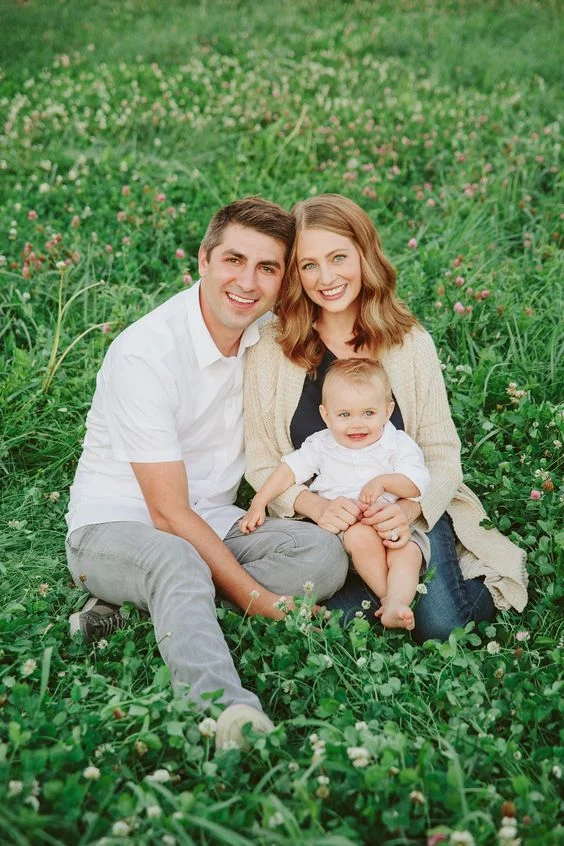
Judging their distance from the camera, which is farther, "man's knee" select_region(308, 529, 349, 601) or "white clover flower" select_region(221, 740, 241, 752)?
"man's knee" select_region(308, 529, 349, 601)

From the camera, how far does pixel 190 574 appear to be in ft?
10.4

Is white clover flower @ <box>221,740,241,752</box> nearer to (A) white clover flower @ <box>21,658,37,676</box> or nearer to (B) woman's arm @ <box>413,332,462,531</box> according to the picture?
(A) white clover flower @ <box>21,658,37,676</box>

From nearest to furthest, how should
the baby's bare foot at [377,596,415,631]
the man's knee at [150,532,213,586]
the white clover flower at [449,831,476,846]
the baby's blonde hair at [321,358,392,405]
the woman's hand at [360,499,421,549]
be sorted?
the white clover flower at [449,831,476,846] → the man's knee at [150,532,213,586] → the baby's bare foot at [377,596,415,631] → the woman's hand at [360,499,421,549] → the baby's blonde hair at [321,358,392,405]

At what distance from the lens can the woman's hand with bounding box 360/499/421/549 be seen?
352cm

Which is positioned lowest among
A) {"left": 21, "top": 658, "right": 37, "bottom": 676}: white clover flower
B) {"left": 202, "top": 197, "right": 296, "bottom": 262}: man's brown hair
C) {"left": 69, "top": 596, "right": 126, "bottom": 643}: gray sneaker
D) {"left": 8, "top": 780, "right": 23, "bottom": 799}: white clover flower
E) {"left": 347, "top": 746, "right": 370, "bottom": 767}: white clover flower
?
{"left": 69, "top": 596, "right": 126, "bottom": 643}: gray sneaker

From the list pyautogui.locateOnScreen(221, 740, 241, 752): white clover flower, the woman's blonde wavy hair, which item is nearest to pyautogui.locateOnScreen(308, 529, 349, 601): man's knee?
the woman's blonde wavy hair

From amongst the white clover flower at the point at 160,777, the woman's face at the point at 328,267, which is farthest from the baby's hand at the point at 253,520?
the white clover flower at the point at 160,777

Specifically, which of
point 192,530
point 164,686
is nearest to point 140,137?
point 192,530

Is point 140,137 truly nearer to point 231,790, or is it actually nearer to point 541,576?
point 541,576

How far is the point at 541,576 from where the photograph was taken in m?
3.74

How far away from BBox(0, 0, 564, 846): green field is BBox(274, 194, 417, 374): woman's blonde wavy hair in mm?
860

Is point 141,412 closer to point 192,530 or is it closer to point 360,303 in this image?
point 192,530

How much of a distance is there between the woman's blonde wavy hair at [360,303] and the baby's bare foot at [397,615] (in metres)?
1.13

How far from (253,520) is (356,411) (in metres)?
0.67
